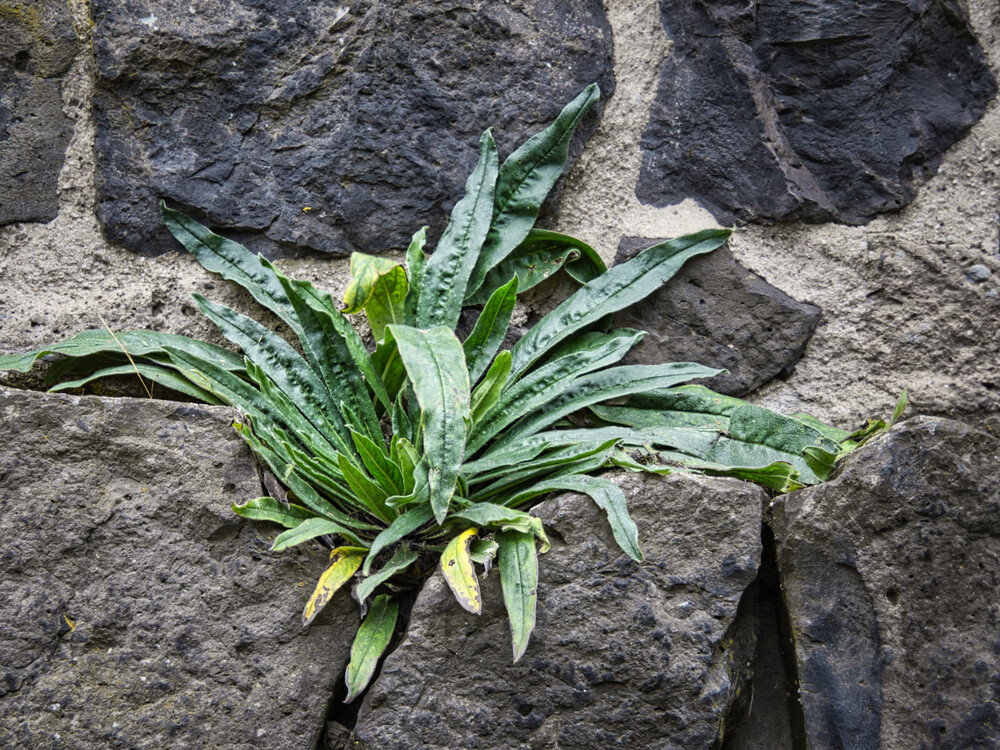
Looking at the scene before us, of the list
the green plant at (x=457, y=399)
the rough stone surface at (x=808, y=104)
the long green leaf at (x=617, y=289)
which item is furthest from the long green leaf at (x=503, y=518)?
the rough stone surface at (x=808, y=104)

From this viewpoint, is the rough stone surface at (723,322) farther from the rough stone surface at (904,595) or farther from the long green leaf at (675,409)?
the rough stone surface at (904,595)

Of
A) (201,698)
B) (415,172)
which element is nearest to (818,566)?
(201,698)

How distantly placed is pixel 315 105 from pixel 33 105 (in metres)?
0.51

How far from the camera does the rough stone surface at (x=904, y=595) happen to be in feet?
3.40

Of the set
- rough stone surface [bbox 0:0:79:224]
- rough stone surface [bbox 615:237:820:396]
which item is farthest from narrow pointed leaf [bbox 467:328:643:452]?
rough stone surface [bbox 0:0:79:224]

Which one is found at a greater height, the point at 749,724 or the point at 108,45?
the point at 108,45

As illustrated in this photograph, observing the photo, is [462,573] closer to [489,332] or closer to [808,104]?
[489,332]

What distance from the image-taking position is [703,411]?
1393 millimetres

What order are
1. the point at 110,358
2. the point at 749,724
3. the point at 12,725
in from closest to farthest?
the point at 12,725, the point at 749,724, the point at 110,358

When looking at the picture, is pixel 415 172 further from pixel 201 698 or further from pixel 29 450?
pixel 201 698

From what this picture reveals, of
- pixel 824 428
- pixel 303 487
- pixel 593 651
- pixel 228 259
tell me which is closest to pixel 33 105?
pixel 228 259

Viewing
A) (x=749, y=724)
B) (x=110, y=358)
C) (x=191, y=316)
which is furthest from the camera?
(x=191, y=316)

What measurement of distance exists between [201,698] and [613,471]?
0.64 meters

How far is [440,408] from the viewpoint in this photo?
111 cm
